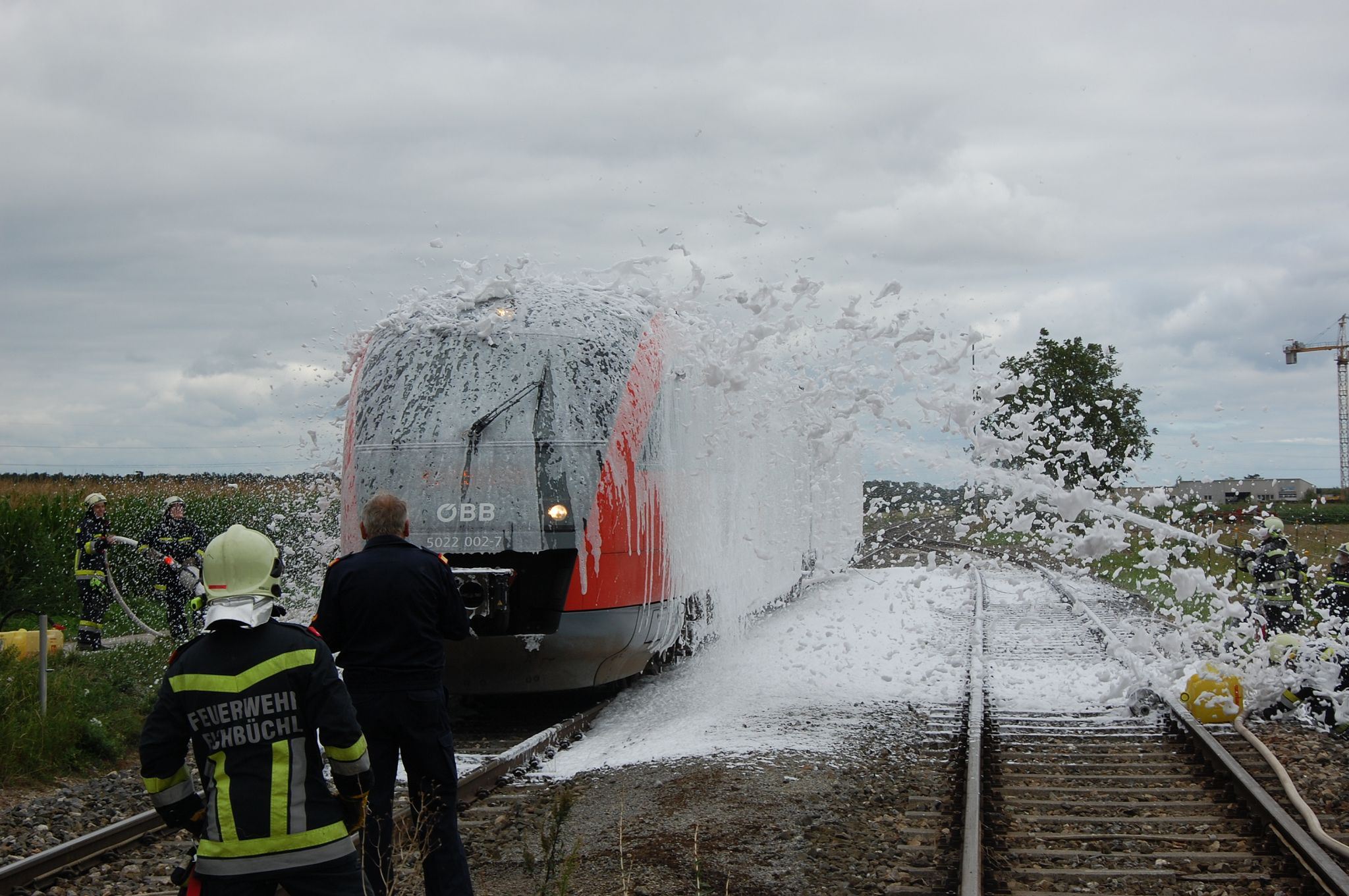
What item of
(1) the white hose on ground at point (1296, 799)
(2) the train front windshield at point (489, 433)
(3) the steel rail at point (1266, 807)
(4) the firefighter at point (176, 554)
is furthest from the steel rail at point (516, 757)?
(4) the firefighter at point (176, 554)

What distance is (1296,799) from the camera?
6672 millimetres

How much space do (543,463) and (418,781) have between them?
377 cm

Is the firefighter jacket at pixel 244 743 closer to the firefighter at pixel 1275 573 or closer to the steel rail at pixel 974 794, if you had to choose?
the steel rail at pixel 974 794

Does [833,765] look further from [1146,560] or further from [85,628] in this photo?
[85,628]

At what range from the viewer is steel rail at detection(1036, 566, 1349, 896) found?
18.2ft

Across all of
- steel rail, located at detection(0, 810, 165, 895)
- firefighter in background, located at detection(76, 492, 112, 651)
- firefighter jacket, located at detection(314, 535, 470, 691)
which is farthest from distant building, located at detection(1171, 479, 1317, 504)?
firefighter in background, located at detection(76, 492, 112, 651)

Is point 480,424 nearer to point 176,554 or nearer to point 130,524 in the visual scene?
point 176,554

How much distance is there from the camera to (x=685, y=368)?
33.9 ft

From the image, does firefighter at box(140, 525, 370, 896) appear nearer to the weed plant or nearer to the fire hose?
the weed plant

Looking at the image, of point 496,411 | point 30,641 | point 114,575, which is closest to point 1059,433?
point 496,411

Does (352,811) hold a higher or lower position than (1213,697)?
higher

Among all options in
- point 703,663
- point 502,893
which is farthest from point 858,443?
point 502,893

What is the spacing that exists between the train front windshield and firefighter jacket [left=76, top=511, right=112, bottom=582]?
606cm

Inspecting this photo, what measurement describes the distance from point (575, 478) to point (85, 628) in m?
7.63
